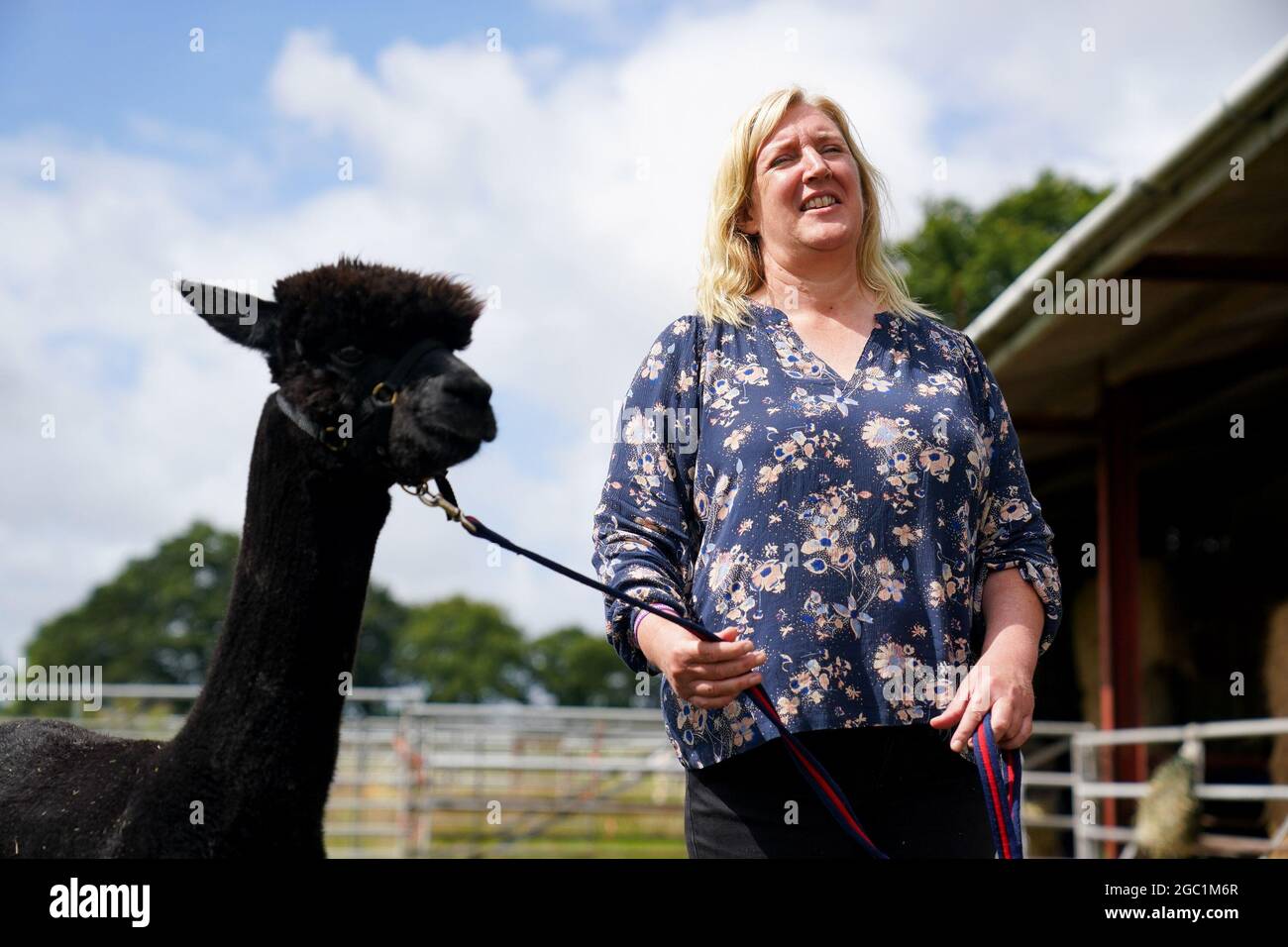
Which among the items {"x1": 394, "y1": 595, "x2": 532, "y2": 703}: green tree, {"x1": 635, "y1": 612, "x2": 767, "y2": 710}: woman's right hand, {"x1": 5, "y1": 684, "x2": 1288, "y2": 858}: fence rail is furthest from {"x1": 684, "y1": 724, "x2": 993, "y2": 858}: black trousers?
{"x1": 394, "y1": 595, "x2": 532, "y2": 703}: green tree

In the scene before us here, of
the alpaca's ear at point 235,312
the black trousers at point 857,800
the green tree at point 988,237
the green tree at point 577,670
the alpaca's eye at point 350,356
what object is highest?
the green tree at point 988,237

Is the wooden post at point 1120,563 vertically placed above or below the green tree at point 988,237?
below

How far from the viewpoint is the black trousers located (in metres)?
1.86

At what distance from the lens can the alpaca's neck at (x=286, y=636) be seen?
2.30 metres

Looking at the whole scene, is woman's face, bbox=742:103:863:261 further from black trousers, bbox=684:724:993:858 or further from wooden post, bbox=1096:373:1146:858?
wooden post, bbox=1096:373:1146:858

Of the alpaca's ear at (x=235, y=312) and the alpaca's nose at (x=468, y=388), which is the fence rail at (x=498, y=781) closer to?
the alpaca's ear at (x=235, y=312)

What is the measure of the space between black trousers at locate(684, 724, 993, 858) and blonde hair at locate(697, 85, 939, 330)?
0.72m

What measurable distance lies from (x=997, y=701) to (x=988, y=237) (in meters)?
31.3

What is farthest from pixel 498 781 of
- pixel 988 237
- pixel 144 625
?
pixel 144 625

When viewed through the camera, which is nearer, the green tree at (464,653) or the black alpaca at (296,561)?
the black alpaca at (296,561)

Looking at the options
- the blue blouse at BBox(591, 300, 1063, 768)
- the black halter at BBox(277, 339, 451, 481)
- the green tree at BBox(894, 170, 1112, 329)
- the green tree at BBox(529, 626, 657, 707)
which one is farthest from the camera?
the green tree at BBox(529, 626, 657, 707)

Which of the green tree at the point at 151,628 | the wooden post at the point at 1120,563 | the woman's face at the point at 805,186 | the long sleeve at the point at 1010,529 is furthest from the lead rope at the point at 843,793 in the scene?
the green tree at the point at 151,628
